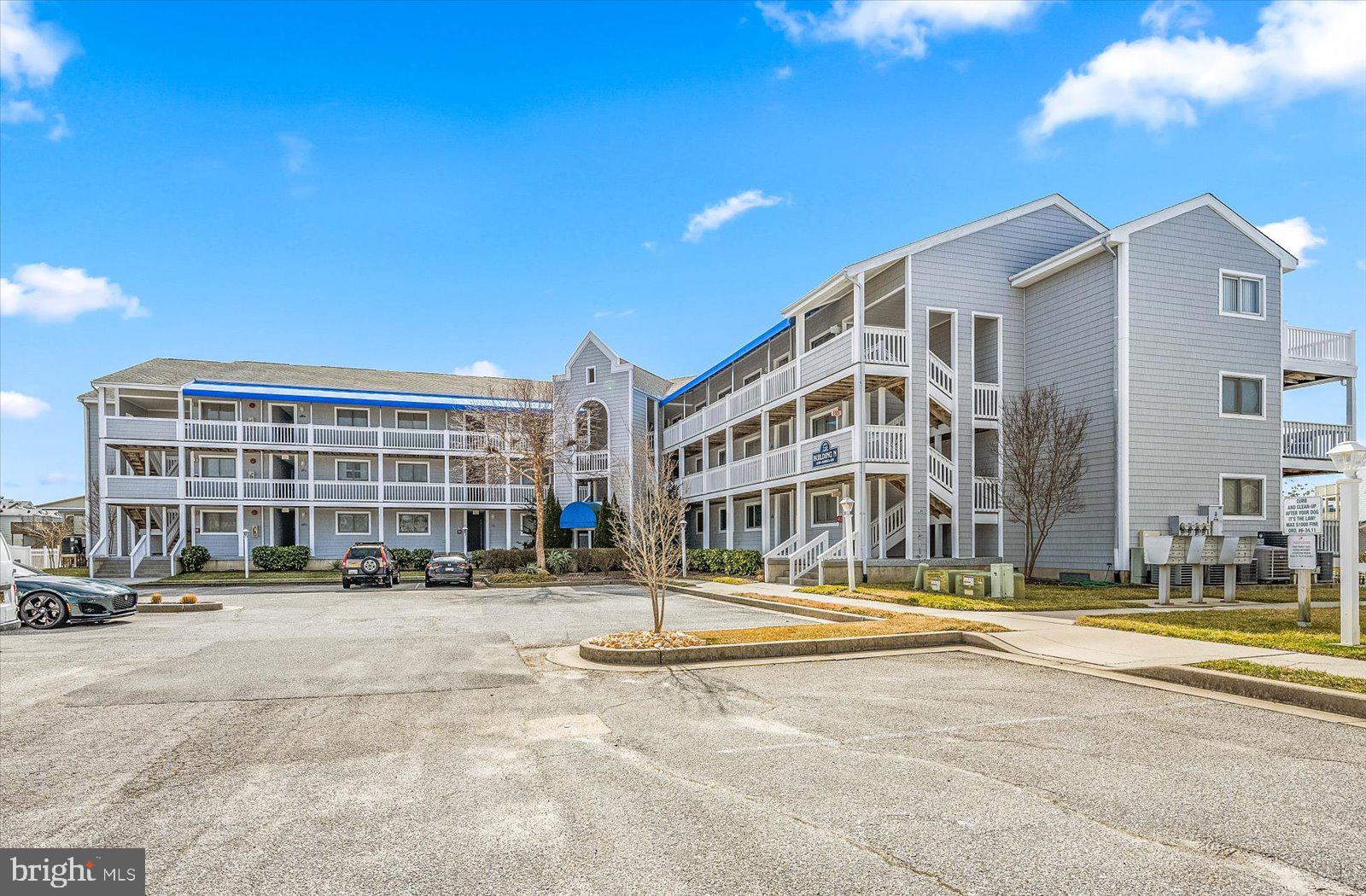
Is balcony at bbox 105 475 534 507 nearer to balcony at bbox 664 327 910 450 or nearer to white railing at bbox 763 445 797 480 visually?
balcony at bbox 664 327 910 450

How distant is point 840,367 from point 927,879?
21378 mm

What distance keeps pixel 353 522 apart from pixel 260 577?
7.64 meters

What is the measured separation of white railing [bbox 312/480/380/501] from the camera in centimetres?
3919

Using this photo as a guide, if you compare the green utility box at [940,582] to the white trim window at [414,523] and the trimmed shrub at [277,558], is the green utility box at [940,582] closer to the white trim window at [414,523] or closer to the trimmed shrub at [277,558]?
the white trim window at [414,523]

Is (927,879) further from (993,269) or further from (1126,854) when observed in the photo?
(993,269)

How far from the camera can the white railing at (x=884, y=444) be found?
77.6 feet

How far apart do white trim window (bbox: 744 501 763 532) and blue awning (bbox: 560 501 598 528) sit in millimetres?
7071

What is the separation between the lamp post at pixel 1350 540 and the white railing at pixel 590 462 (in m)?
32.6

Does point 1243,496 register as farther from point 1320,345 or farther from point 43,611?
point 43,611

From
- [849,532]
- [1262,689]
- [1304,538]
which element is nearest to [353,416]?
[849,532]

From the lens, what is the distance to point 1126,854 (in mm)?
4355

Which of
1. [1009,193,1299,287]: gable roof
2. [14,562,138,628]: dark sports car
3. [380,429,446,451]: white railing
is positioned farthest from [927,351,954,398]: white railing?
[380,429,446,451]: white railing

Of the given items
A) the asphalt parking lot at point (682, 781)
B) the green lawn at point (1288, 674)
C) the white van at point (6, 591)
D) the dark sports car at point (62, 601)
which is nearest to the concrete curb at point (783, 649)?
the asphalt parking lot at point (682, 781)

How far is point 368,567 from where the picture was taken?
1137 inches
